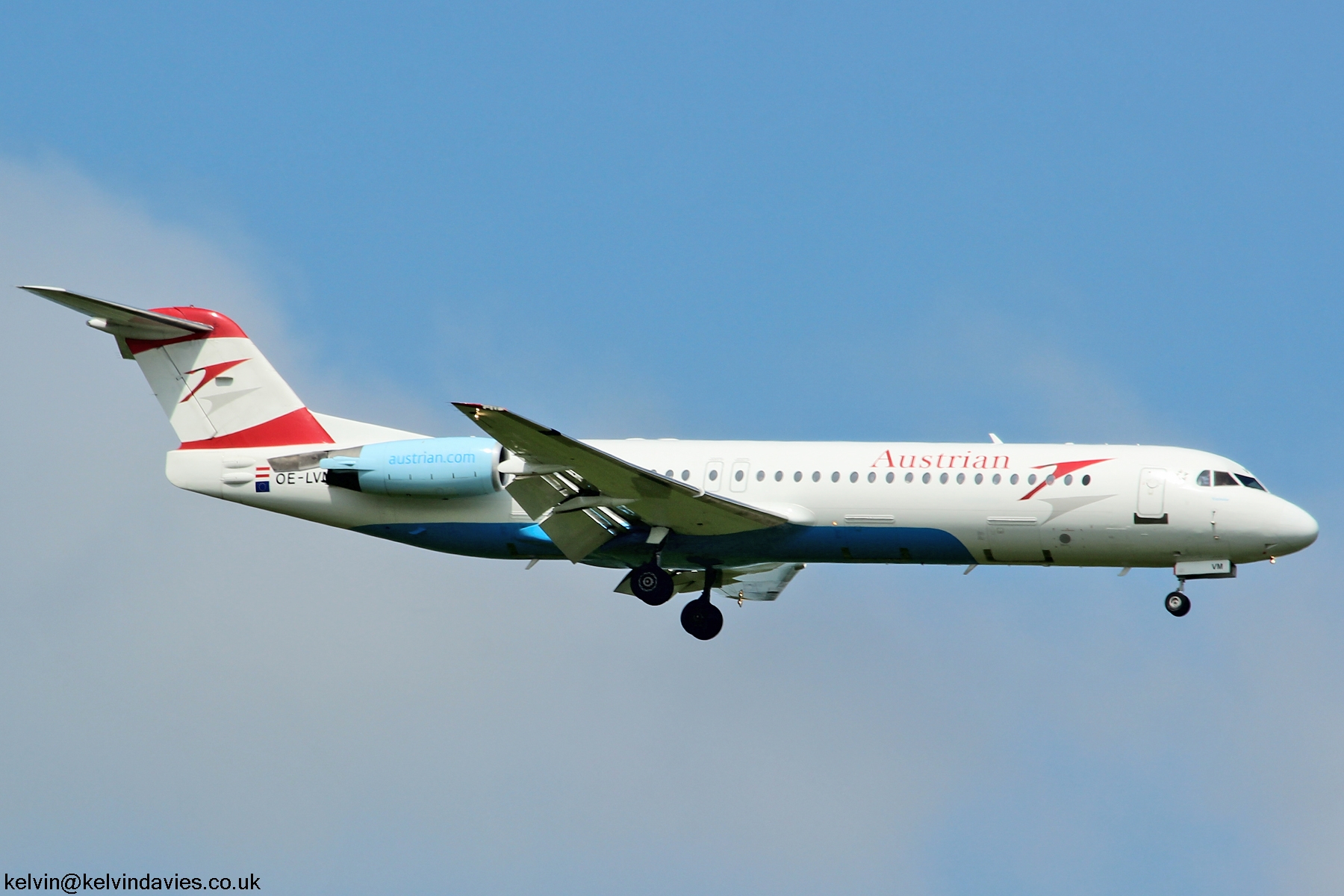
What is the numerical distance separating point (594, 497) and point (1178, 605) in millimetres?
10743

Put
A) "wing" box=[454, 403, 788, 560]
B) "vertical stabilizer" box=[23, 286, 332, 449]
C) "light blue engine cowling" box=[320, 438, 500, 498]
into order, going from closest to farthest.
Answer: "wing" box=[454, 403, 788, 560] → "light blue engine cowling" box=[320, 438, 500, 498] → "vertical stabilizer" box=[23, 286, 332, 449]

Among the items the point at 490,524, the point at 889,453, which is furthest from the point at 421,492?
the point at 889,453

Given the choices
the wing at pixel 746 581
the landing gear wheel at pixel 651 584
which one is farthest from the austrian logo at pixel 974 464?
the landing gear wheel at pixel 651 584

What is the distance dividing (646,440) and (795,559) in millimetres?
4070

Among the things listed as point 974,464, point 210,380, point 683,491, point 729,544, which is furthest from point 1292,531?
point 210,380

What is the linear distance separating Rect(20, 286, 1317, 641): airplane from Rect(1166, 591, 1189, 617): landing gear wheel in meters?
0.03

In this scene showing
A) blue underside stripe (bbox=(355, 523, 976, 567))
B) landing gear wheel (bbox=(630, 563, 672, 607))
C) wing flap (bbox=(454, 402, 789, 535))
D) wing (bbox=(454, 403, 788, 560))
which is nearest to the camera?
wing flap (bbox=(454, 402, 789, 535))

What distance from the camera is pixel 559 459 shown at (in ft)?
91.5

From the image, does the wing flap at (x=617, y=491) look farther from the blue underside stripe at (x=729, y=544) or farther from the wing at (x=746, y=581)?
the wing at (x=746, y=581)

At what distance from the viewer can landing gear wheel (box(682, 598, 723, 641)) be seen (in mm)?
32625

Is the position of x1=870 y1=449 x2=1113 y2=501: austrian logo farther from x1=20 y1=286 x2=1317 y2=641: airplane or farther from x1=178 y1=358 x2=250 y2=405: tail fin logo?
x1=178 y1=358 x2=250 y2=405: tail fin logo

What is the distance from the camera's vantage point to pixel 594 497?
28.9m

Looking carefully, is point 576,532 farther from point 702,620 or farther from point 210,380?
point 210,380

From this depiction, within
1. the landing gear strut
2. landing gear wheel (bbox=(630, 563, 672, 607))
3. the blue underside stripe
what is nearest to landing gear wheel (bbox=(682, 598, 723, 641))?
the landing gear strut
